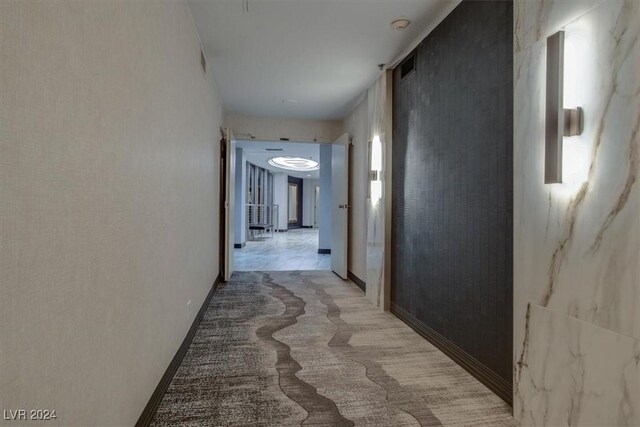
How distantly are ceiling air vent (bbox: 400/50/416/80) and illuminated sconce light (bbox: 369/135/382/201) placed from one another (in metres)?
0.76

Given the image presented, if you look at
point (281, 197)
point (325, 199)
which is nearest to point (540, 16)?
A: point (325, 199)

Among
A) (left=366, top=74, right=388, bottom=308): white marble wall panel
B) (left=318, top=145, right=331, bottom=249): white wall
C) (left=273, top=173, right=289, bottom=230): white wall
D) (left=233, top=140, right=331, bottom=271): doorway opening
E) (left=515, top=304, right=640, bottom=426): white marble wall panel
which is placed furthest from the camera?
(left=273, top=173, right=289, bottom=230): white wall

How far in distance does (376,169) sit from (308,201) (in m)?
14.9

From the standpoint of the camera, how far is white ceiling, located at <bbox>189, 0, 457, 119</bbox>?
107 inches

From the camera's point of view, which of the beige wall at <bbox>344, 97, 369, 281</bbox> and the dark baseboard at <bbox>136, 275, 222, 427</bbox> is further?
the beige wall at <bbox>344, 97, 369, 281</bbox>

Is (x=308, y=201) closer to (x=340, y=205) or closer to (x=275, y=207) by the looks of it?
(x=275, y=207)

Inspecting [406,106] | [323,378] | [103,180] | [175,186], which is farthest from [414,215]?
[103,180]

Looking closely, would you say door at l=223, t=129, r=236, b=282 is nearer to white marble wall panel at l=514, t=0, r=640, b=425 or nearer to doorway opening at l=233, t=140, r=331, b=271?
doorway opening at l=233, t=140, r=331, b=271

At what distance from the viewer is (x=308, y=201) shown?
18969mm

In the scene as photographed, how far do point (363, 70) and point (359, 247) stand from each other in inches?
91.9

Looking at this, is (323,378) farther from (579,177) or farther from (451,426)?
(579,177)

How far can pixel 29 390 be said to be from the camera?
2.78ft

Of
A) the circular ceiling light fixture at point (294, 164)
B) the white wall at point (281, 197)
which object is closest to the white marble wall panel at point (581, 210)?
the circular ceiling light fixture at point (294, 164)

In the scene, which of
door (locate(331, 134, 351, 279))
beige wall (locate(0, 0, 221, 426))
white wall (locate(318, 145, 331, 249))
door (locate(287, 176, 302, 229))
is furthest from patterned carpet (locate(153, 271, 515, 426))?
door (locate(287, 176, 302, 229))
